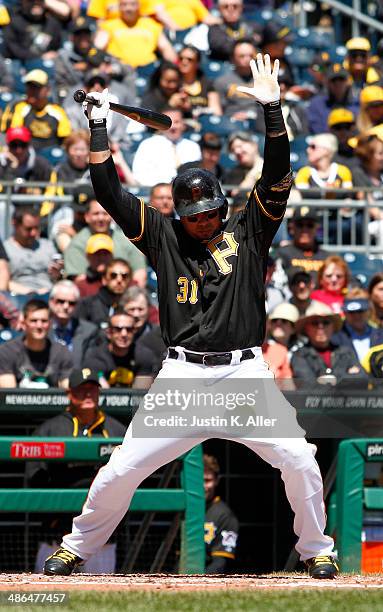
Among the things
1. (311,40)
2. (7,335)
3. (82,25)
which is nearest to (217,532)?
(7,335)

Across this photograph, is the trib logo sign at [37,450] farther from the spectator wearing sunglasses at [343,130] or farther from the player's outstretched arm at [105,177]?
the spectator wearing sunglasses at [343,130]

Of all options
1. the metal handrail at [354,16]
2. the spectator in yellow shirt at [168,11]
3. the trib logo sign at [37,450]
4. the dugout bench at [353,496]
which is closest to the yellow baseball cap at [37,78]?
the spectator in yellow shirt at [168,11]

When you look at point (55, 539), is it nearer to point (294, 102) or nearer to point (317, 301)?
point (317, 301)

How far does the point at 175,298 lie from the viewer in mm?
6227

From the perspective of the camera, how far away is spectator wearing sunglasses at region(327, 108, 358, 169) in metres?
13.1

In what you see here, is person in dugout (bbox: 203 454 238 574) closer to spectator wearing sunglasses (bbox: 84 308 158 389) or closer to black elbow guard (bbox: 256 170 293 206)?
spectator wearing sunglasses (bbox: 84 308 158 389)

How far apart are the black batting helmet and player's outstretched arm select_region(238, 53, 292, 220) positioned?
20cm

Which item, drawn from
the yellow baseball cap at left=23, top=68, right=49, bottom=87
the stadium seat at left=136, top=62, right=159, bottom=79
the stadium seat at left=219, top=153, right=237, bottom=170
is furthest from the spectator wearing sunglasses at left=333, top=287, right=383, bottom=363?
the stadium seat at left=136, top=62, right=159, bottom=79

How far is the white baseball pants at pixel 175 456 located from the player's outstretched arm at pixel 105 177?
0.67 meters

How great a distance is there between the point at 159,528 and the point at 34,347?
1.89 m

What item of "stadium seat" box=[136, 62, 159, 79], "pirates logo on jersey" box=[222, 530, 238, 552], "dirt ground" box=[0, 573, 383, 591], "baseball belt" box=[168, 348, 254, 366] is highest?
"stadium seat" box=[136, 62, 159, 79]

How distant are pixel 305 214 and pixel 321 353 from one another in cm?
179

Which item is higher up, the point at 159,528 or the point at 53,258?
the point at 53,258

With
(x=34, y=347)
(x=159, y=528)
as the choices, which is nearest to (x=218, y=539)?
(x=159, y=528)
